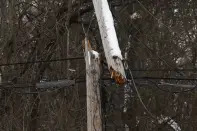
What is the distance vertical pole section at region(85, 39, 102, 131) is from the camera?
5922mm

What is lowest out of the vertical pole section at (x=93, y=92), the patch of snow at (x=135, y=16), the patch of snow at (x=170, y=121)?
the patch of snow at (x=170, y=121)

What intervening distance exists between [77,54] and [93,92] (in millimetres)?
3898

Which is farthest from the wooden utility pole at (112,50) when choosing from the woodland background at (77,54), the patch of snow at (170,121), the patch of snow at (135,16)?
the patch of snow at (170,121)

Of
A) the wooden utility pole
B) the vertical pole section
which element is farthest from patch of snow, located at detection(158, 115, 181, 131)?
the wooden utility pole

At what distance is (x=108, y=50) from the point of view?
5551 millimetres

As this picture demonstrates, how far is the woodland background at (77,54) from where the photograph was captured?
9641mm

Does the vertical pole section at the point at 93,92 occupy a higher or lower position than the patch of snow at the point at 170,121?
higher

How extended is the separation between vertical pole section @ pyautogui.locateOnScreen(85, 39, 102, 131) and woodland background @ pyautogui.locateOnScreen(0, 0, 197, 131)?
322cm

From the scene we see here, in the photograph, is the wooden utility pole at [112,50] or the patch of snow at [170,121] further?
the patch of snow at [170,121]

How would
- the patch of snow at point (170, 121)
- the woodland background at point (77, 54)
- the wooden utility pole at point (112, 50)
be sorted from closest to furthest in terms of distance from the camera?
the wooden utility pole at point (112, 50) < the woodland background at point (77, 54) < the patch of snow at point (170, 121)

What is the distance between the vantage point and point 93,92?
5.96 metres

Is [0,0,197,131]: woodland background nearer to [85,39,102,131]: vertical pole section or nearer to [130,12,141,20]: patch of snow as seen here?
[130,12,141,20]: patch of snow

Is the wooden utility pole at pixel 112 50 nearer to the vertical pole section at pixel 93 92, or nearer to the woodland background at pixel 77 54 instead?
the vertical pole section at pixel 93 92

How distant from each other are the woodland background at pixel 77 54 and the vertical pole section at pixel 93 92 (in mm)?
3216
